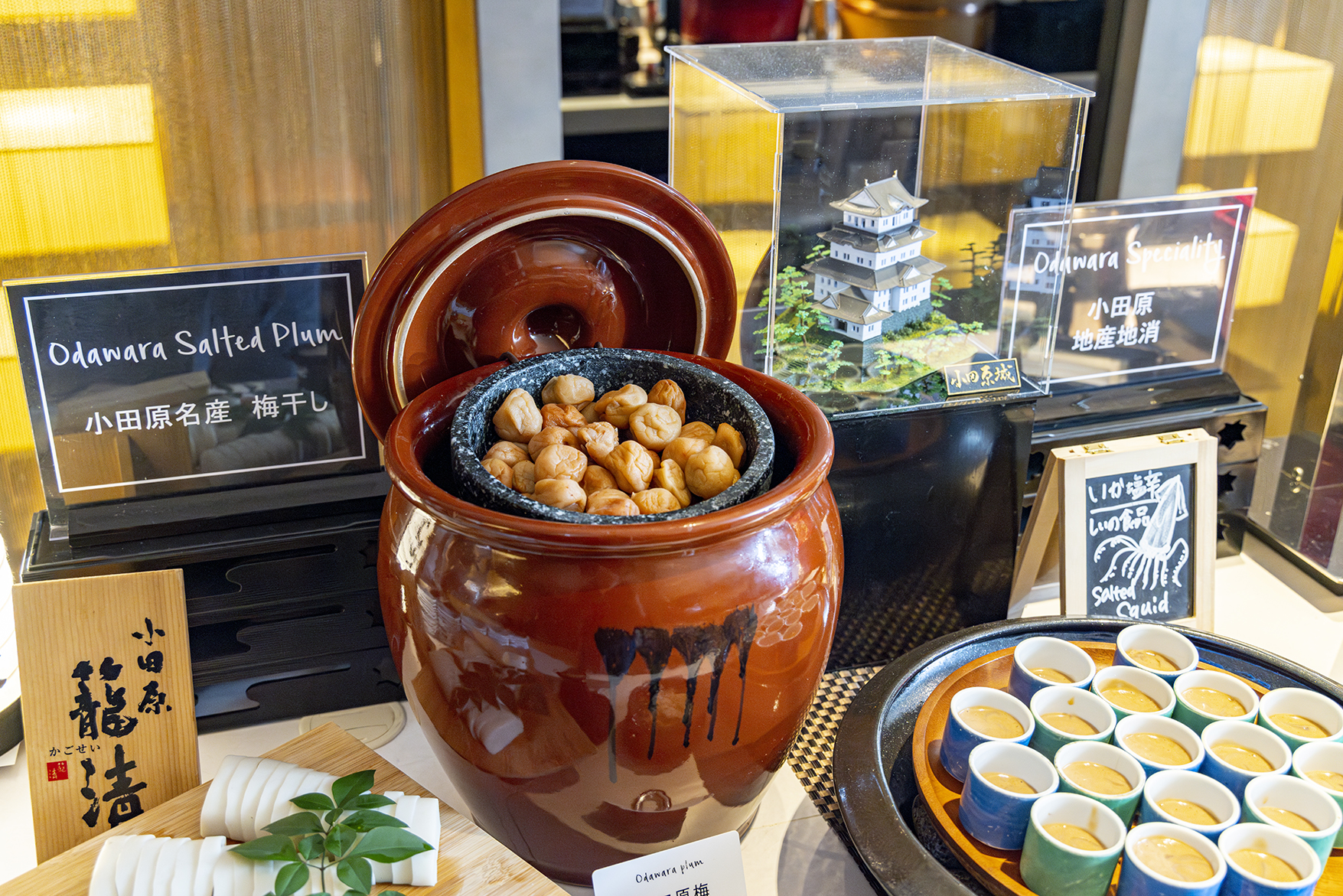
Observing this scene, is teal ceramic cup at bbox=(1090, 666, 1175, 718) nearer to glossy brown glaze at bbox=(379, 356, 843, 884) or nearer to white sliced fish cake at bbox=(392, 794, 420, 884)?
glossy brown glaze at bbox=(379, 356, 843, 884)

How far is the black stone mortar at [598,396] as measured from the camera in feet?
3.40

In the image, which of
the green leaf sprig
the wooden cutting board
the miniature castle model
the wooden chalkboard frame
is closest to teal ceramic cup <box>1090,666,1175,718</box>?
the wooden chalkboard frame

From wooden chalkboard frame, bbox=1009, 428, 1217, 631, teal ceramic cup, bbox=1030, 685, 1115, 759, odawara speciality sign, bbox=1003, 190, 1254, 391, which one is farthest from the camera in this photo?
odawara speciality sign, bbox=1003, 190, 1254, 391

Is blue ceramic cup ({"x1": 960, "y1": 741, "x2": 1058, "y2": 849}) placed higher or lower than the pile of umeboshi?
lower

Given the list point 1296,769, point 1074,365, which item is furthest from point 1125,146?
point 1296,769

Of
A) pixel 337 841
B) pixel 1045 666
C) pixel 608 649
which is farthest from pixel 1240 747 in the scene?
pixel 337 841

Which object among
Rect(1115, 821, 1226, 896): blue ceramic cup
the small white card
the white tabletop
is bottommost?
the white tabletop

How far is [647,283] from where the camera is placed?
1395mm

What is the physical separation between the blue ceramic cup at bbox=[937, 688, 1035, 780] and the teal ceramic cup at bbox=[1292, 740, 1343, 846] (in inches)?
10.4

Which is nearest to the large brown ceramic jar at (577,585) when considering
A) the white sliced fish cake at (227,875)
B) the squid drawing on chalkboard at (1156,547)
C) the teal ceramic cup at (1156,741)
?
the white sliced fish cake at (227,875)

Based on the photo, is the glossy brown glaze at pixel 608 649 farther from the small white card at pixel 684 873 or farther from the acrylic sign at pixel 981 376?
the acrylic sign at pixel 981 376

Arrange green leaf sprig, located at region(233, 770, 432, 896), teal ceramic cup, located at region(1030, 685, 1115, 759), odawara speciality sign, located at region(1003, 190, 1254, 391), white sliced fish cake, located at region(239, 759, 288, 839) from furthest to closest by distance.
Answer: odawara speciality sign, located at region(1003, 190, 1254, 391), teal ceramic cup, located at region(1030, 685, 1115, 759), white sliced fish cake, located at region(239, 759, 288, 839), green leaf sprig, located at region(233, 770, 432, 896)

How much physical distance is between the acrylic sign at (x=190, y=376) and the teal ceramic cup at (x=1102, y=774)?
3.06ft

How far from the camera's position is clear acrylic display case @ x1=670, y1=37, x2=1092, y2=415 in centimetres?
141
